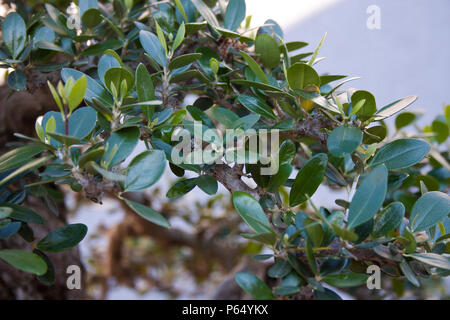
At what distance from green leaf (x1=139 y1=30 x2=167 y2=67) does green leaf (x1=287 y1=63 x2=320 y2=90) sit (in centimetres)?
16

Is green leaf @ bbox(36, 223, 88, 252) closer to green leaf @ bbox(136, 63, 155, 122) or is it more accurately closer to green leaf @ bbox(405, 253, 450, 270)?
green leaf @ bbox(136, 63, 155, 122)

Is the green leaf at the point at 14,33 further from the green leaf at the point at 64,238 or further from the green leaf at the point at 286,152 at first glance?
the green leaf at the point at 286,152

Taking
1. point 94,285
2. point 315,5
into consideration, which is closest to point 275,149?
point 94,285

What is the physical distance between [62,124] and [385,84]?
190 centimetres

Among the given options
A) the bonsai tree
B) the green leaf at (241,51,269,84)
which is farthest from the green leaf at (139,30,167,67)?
the green leaf at (241,51,269,84)

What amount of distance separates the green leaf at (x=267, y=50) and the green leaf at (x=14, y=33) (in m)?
0.33

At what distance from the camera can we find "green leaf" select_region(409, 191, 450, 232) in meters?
0.45

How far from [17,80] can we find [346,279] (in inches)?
20.1

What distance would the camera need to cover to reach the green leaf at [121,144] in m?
0.43

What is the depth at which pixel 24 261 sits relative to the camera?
1.32 feet

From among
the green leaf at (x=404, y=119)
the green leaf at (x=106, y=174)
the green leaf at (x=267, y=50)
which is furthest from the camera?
the green leaf at (x=404, y=119)

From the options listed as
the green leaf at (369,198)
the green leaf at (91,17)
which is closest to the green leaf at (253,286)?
the green leaf at (369,198)

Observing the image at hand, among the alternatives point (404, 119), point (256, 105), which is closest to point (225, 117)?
point (256, 105)

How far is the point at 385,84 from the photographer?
203 cm
